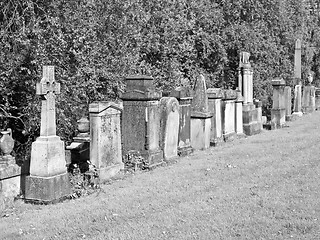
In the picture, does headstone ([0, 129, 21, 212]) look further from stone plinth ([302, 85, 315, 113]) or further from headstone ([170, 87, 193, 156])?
stone plinth ([302, 85, 315, 113])

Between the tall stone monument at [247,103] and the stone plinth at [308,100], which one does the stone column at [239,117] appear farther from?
the stone plinth at [308,100]

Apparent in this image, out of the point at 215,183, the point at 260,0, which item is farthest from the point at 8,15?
the point at 260,0

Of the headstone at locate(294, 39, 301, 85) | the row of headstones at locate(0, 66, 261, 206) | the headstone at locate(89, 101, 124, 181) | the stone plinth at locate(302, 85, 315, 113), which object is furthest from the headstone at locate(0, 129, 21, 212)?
the headstone at locate(294, 39, 301, 85)

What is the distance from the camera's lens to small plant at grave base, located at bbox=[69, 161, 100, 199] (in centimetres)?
807

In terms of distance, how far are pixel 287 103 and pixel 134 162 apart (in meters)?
11.3

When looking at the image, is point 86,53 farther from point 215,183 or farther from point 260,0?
point 260,0

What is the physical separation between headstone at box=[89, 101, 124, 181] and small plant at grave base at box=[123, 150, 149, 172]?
0.39 meters

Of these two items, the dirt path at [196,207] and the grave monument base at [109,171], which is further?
the grave monument base at [109,171]

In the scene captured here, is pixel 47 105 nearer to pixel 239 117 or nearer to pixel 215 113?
pixel 215 113

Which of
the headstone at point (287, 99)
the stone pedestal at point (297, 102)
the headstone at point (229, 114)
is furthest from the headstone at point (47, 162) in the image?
the stone pedestal at point (297, 102)

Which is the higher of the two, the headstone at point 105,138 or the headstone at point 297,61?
the headstone at point 297,61

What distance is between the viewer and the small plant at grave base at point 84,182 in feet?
26.5

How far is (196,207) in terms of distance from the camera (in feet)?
22.5

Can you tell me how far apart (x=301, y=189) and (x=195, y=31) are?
12410 millimetres
